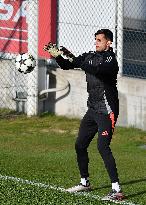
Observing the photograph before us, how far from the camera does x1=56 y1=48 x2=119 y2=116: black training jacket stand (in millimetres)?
8336

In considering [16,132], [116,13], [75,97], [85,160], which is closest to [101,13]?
[116,13]

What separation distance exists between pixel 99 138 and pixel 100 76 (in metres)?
0.68

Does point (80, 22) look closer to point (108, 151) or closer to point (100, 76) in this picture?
point (100, 76)

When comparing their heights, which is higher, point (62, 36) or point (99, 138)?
point (62, 36)

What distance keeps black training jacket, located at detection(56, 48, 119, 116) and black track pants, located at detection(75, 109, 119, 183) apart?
10cm

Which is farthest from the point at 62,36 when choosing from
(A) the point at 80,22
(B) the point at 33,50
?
(B) the point at 33,50

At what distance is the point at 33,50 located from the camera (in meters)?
14.6

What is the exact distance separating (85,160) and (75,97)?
226 inches

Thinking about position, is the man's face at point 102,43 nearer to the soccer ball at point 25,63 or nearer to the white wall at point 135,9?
the soccer ball at point 25,63

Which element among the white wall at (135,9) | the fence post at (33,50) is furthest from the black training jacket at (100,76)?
the fence post at (33,50)

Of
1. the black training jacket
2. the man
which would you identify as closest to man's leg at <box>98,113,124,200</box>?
the man

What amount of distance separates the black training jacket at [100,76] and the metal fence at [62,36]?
5519 mm

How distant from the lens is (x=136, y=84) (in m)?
13.6

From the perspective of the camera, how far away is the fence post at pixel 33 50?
14.7 m
